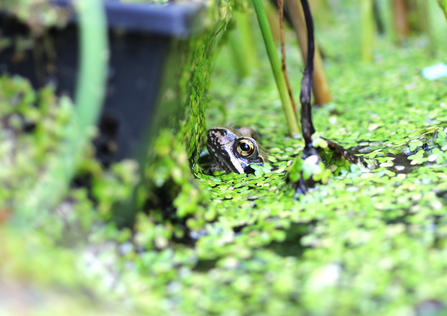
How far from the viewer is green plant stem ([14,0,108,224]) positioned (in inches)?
40.6

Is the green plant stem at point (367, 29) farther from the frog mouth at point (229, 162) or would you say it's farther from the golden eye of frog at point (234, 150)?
the frog mouth at point (229, 162)

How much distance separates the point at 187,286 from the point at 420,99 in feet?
6.74

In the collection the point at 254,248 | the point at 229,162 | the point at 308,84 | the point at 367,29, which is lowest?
the point at 254,248

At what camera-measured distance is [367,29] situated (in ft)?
10.9

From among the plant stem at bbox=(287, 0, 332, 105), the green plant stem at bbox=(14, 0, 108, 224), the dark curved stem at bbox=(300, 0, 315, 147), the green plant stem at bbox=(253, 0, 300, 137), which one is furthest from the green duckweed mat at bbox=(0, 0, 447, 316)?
the plant stem at bbox=(287, 0, 332, 105)

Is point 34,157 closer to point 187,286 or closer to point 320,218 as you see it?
point 187,286

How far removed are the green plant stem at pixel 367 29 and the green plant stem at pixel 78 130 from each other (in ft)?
9.15

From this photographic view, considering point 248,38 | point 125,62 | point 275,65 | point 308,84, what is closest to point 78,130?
point 125,62

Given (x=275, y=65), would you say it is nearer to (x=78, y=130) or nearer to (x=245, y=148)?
(x=245, y=148)

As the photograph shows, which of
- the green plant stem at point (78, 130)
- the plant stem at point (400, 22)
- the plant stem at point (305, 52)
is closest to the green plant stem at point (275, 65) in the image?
the plant stem at point (305, 52)

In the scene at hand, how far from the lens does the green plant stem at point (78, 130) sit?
3.38 feet

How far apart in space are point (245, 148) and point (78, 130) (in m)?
0.90

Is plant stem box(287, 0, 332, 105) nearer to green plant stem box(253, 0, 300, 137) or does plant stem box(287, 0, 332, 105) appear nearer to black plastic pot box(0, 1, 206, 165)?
green plant stem box(253, 0, 300, 137)

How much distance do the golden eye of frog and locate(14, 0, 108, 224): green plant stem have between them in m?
0.79
